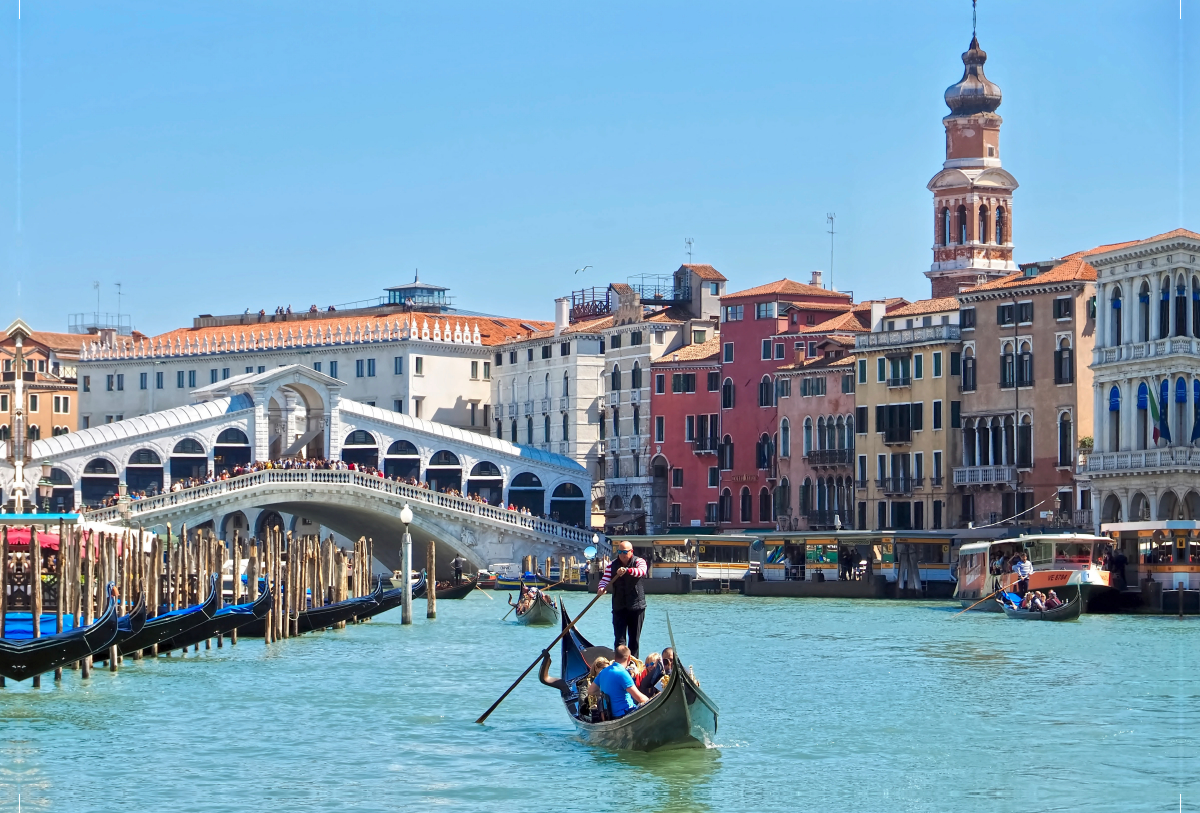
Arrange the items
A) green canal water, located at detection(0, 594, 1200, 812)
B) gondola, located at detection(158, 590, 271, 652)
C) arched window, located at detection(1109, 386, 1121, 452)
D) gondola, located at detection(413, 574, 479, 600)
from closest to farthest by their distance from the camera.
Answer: green canal water, located at detection(0, 594, 1200, 812) → gondola, located at detection(158, 590, 271, 652) → arched window, located at detection(1109, 386, 1121, 452) → gondola, located at detection(413, 574, 479, 600)

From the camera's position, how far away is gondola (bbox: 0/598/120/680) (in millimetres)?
24250

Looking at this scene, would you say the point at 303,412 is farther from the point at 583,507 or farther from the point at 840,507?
the point at 840,507

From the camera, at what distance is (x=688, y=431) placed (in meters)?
68.0

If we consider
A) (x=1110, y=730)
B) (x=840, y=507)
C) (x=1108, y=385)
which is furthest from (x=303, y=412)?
(x=1110, y=730)

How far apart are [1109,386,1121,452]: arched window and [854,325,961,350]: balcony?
319 inches

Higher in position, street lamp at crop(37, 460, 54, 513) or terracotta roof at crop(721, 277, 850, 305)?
terracotta roof at crop(721, 277, 850, 305)

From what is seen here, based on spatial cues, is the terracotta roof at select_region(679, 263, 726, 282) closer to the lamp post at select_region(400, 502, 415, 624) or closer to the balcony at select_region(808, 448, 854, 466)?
the balcony at select_region(808, 448, 854, 466)

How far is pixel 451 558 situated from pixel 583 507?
17.4 feet

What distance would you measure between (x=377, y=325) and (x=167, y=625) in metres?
45.2

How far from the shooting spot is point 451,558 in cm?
6531

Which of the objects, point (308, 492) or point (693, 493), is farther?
point (693, 493)

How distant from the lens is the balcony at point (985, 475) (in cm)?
5603

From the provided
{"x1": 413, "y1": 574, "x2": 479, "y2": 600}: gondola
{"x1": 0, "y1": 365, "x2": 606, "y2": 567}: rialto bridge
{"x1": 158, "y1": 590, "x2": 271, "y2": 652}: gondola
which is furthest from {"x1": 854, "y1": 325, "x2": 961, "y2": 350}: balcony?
{"x1": 158, "y1": 590, "x2": 271, "y2": 652}: gondola

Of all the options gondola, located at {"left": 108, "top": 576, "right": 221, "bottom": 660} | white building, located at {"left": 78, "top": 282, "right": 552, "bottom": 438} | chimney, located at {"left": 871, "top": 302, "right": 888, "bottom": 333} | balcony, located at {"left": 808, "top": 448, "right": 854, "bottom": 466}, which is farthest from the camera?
white building, located at {"left": 78, "top": 282, "right": 552, "bottom": 438}
